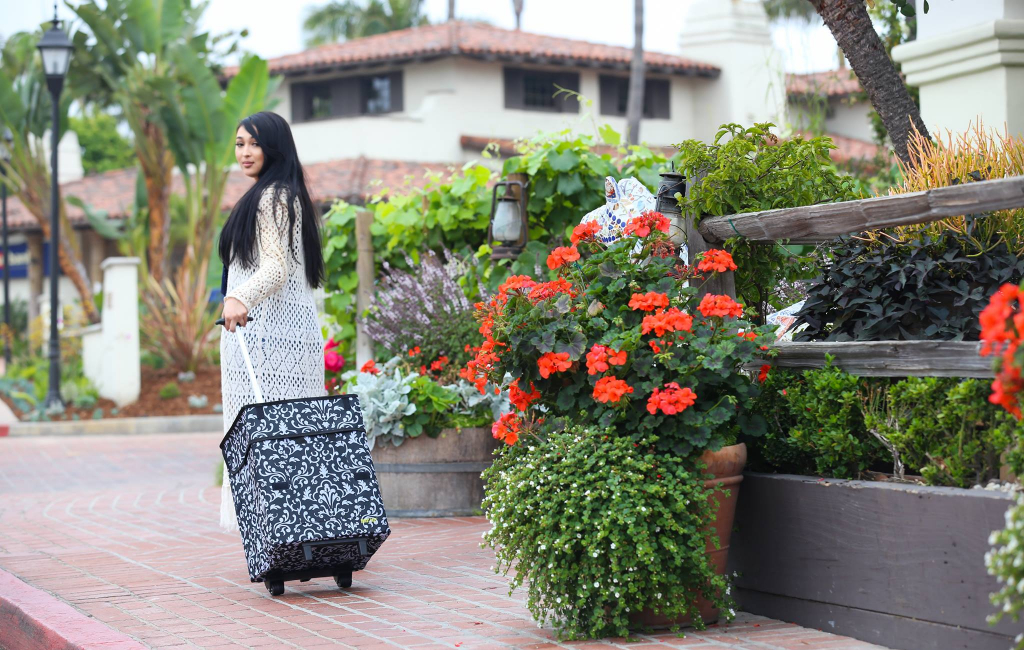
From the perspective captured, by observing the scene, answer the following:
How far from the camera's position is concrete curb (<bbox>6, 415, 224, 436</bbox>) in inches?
658

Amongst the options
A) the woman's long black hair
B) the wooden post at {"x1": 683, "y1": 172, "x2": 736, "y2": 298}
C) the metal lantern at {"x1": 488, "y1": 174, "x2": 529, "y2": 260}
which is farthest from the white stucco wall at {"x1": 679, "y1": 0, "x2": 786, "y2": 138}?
the wooden post at {"x1": 683, "y1": 172, "x2": 736, "y2": 298}

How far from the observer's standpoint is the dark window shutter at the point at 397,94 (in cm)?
3228

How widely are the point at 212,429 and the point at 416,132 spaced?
603 inches

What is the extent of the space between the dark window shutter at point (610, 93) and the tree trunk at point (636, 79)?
13.1ft

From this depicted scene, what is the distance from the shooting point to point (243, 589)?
17.5ft

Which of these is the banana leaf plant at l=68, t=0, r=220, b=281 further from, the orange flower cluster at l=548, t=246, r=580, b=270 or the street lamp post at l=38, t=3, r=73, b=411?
the orange flower cluster at l=548, t=246, r=580, b=270

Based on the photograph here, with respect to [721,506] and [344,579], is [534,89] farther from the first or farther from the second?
[721,506]

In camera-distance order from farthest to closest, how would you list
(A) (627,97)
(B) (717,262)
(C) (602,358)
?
(A) (627,97) → (B) (717,262) → (C) (602,358)

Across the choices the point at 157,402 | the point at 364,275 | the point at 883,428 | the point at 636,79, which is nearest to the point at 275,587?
the point at 883,428

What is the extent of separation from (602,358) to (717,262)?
657 mm

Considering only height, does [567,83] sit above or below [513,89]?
above

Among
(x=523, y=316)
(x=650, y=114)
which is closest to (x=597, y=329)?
(x=523, y=316)

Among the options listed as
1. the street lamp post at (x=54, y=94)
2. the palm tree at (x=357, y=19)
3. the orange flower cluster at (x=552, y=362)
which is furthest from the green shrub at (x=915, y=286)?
the palm tree at (x=357, y=19)

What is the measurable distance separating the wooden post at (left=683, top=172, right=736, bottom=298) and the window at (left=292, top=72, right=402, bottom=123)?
2843 cm
